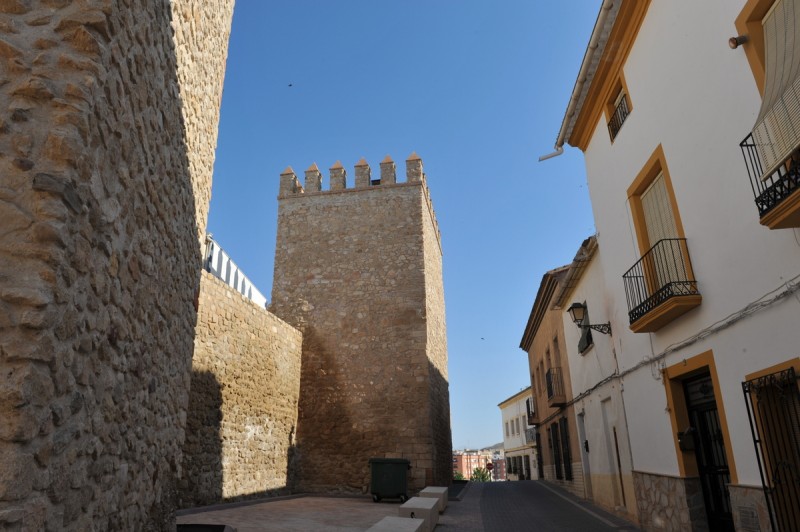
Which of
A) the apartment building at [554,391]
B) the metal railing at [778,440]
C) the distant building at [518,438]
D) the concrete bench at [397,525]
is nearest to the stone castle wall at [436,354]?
the apartment building at [554,391]

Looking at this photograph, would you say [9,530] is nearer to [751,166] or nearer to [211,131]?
[211,131]

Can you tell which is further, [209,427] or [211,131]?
[209,427]

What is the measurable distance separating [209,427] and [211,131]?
6289 millimetres

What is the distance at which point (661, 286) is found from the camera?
5.61 m

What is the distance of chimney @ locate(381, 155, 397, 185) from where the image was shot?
14928 mm

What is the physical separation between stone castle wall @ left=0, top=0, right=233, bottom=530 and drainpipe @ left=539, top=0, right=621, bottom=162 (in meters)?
5.06

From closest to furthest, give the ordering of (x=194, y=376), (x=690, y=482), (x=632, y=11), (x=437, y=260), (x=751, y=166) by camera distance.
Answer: (x=751, y=166) < (x=690, y=482) < (x=632, y=11) < (x=194, y=376) < (x=437, y=260)

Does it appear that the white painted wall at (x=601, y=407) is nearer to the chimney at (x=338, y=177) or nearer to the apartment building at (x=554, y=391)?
the apartment building at (x=554, y=391)

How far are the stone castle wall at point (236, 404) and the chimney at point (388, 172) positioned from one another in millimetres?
5203

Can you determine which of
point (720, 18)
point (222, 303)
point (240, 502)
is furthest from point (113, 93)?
point (240, 502)

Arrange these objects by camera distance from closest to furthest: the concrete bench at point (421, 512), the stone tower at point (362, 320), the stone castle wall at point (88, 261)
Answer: the stone castle wall at point (88, 261)
the concrete bench at point (421, 512)
the stone tower at point (362, 320)

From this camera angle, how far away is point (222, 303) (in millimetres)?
9719

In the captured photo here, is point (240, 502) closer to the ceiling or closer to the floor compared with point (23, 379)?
closer to the floor

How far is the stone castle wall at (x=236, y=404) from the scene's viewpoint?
28.9ft
